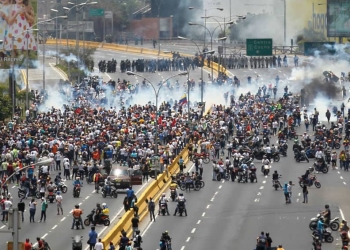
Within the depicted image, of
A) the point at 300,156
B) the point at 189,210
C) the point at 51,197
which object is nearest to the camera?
the point at 51,197

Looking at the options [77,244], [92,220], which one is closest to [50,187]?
[92,220]

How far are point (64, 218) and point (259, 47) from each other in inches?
2558

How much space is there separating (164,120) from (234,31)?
294 feet

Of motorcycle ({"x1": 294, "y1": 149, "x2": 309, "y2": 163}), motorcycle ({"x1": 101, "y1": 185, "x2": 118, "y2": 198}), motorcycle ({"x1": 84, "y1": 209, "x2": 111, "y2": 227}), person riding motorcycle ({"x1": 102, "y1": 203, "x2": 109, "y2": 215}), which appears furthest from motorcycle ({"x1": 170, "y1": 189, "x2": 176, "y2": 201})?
motorcycle ({"x1": 294, "y1": 149, "x2": 309, "y2": 163})

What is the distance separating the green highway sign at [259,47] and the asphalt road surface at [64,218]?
54.1 metres

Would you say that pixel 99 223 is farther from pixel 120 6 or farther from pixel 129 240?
pixel 120 6

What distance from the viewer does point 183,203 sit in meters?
59.6

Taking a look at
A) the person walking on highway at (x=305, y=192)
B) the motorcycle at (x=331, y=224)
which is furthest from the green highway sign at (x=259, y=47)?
the motorcycle at (x=331, y=224)

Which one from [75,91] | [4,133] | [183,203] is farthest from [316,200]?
[75,91]

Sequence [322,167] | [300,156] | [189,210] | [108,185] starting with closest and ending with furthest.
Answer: [189,210] → [108,185] → [322,167] → [300,156]

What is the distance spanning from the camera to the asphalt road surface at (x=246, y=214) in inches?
2121

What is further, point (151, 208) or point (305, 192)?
point (305, 192)

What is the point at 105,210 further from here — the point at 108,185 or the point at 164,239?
the point at 108,185

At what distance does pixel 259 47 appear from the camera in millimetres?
120188
